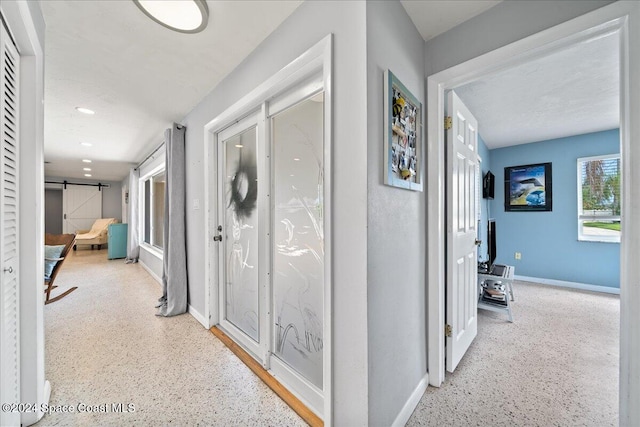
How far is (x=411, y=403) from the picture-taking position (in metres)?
1.40

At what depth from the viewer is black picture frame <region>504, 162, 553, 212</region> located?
3.88 m

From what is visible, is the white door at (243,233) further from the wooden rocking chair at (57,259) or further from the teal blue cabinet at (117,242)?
the teal blue cabinet at (117,242)

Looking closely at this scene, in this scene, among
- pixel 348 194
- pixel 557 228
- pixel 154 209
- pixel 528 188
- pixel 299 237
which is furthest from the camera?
pixel 154 209

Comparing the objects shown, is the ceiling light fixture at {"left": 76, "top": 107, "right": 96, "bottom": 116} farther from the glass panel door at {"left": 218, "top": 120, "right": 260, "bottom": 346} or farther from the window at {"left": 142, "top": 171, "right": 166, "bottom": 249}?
the glass panel door at {"left": 218, "top": 120, "right": 260, "bottom": 346}

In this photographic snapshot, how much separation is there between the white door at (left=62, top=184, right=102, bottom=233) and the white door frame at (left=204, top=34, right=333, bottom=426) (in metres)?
8.47

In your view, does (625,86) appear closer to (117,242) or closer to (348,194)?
(348,194)

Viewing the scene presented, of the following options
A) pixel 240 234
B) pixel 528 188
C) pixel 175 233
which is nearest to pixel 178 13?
pixel 240 234

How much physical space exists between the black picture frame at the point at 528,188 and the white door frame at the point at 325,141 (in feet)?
14.3

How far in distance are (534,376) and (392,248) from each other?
1.59 meters

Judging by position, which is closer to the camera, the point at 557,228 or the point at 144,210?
the point at 557,228

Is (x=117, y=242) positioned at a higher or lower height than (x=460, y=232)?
lower

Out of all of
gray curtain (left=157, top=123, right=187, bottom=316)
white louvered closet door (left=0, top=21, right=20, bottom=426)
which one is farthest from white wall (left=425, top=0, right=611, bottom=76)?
gray curtain (left=157, top=123, right=187, bottom=316)

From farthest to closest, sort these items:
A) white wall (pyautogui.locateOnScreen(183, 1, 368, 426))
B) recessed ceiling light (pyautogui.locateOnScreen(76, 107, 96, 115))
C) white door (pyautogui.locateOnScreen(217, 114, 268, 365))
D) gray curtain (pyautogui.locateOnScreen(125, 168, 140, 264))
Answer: gray curtain (pyautogui.locateOnScreen(125, 168, 140, 264)), recessed ceiling light (pyautogui.locateOnScreen(76, 107, 96, 115)), white door (pyautogui.locateOnScreen(217, 114, 268, 365)), white wall (pyautogui.locateOnScreen(183, 1, 368, 426))

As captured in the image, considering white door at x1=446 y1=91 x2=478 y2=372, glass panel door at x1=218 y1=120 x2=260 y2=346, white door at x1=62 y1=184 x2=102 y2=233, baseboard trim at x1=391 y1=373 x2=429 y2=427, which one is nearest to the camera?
baseboard trim at x1=391 y1=373 x2=429 y2=427
